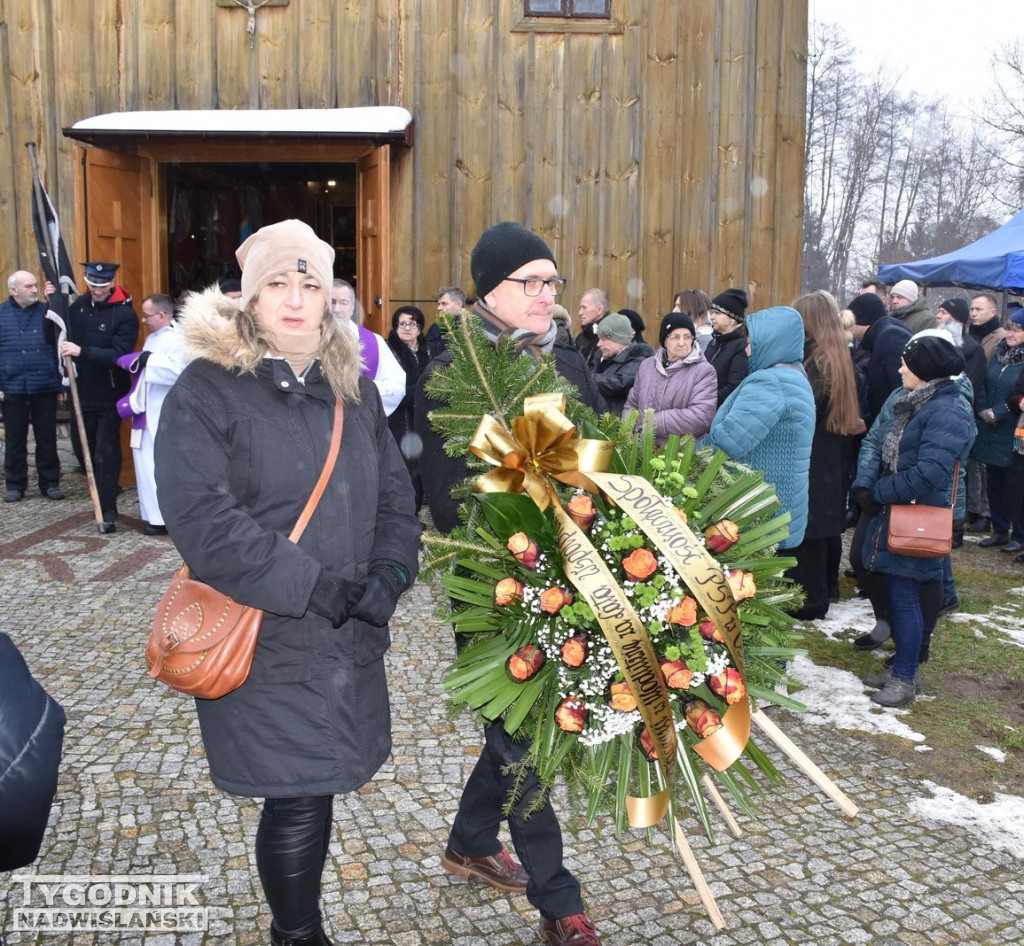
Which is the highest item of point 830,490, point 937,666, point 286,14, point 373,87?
point 286,14

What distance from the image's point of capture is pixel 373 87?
970 centimetres

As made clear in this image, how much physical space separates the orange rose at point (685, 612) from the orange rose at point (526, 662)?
1.11ft

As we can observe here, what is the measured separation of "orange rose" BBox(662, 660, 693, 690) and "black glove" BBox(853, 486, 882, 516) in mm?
2871

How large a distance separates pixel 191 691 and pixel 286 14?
351 inches

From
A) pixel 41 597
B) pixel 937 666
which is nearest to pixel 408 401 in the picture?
pixel 41 597

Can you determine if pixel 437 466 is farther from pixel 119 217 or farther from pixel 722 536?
pixel 119 217

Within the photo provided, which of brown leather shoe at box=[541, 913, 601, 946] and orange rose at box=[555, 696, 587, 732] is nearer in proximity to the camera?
orange rose at box=[555, 696, 587, 732]

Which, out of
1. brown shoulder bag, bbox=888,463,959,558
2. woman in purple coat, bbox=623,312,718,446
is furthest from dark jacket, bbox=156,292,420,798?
woman in purple coat, bbox=623,312,718,446

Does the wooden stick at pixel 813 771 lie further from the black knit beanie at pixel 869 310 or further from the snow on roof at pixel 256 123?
the snow on roof at pixel 256 123

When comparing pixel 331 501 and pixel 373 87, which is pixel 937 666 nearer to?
pixel 331 501

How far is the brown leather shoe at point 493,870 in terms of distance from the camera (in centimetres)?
314

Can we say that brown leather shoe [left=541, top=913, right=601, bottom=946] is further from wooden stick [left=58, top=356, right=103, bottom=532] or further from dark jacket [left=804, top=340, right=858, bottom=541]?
wooden stick [left=58, top=356, right=103, bottom=532]

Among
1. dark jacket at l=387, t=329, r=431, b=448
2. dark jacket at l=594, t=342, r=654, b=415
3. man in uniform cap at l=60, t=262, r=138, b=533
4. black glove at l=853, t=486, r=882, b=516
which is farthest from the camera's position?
dark jacket at l=387, t=329, r=431, b=448

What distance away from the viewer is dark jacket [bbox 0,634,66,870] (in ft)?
4.91
